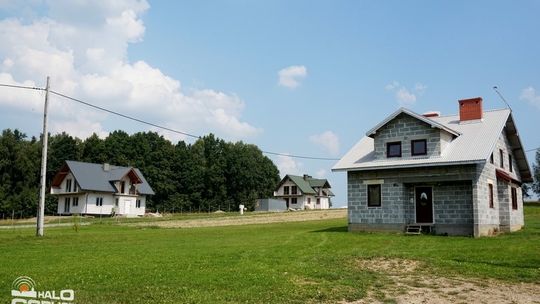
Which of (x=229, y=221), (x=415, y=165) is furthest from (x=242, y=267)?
(x=229, y=221)

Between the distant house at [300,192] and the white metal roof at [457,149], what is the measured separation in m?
A: 64.3

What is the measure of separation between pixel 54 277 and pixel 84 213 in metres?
57.2

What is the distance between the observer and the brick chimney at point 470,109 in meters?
31.7

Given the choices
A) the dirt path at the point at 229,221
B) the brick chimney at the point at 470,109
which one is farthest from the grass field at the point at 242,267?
the dirt path at the point at 229,221

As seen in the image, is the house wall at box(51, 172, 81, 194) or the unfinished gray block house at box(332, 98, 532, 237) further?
the house wall at box(51, 172, 81, 194)

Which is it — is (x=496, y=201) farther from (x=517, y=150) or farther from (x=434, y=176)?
(x=517, y=150)

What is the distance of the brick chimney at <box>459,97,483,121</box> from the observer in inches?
1247

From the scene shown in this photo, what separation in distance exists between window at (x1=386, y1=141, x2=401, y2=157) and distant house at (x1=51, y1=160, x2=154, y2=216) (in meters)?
47.0

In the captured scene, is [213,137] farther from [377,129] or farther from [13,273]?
[13,273]

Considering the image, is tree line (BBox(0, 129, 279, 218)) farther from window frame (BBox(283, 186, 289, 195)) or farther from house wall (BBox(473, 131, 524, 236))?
house wall (BBox(473, 131, 524, 236))

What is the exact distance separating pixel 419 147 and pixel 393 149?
5.13 feet

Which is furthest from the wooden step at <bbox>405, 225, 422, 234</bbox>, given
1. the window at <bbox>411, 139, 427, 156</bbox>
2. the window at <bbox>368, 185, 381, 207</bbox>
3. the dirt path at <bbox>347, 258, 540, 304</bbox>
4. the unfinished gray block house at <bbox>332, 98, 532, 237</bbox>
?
the dirt path at <bbox>347, 258, 540, 304</bbox>

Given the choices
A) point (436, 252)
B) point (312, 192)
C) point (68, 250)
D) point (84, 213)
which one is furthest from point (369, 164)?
point (312, 192)

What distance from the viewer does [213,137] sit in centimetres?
11181
